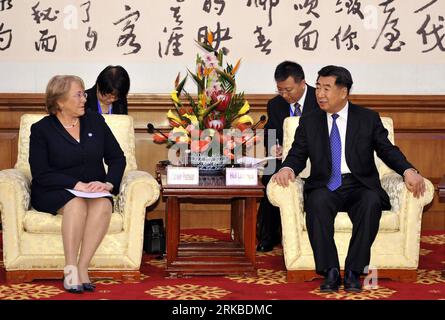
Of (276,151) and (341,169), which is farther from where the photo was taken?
(276,151)

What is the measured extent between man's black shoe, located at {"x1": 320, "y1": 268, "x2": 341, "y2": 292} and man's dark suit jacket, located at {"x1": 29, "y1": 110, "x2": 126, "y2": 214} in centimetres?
136

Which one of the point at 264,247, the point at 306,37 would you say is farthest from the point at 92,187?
the point at 306,37

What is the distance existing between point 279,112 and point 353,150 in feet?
3.19

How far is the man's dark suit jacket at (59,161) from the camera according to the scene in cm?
479

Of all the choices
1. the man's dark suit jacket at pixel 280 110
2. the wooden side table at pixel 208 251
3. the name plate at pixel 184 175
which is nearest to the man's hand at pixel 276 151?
the man's dark suit jacket at pixel 280 110

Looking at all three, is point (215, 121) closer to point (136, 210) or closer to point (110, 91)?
point (136, 210)

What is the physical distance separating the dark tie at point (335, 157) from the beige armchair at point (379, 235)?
209 millimetres

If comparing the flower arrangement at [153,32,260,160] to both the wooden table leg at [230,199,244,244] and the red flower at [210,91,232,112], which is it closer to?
the red flower at [210,91,232,112]

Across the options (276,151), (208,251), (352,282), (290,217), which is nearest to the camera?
(352,282)

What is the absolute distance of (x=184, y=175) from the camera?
496 cm

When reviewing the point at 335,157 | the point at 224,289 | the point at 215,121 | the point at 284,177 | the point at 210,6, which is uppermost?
the point at 210,6

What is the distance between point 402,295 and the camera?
4617 millimetres

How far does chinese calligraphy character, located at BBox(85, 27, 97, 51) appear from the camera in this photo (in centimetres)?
652

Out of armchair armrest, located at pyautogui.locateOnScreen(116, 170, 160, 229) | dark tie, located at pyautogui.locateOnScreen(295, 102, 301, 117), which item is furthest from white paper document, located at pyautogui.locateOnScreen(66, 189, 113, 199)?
dark tie, located at pyautogui.locateOnScreen(295, 102, 301, 117)
